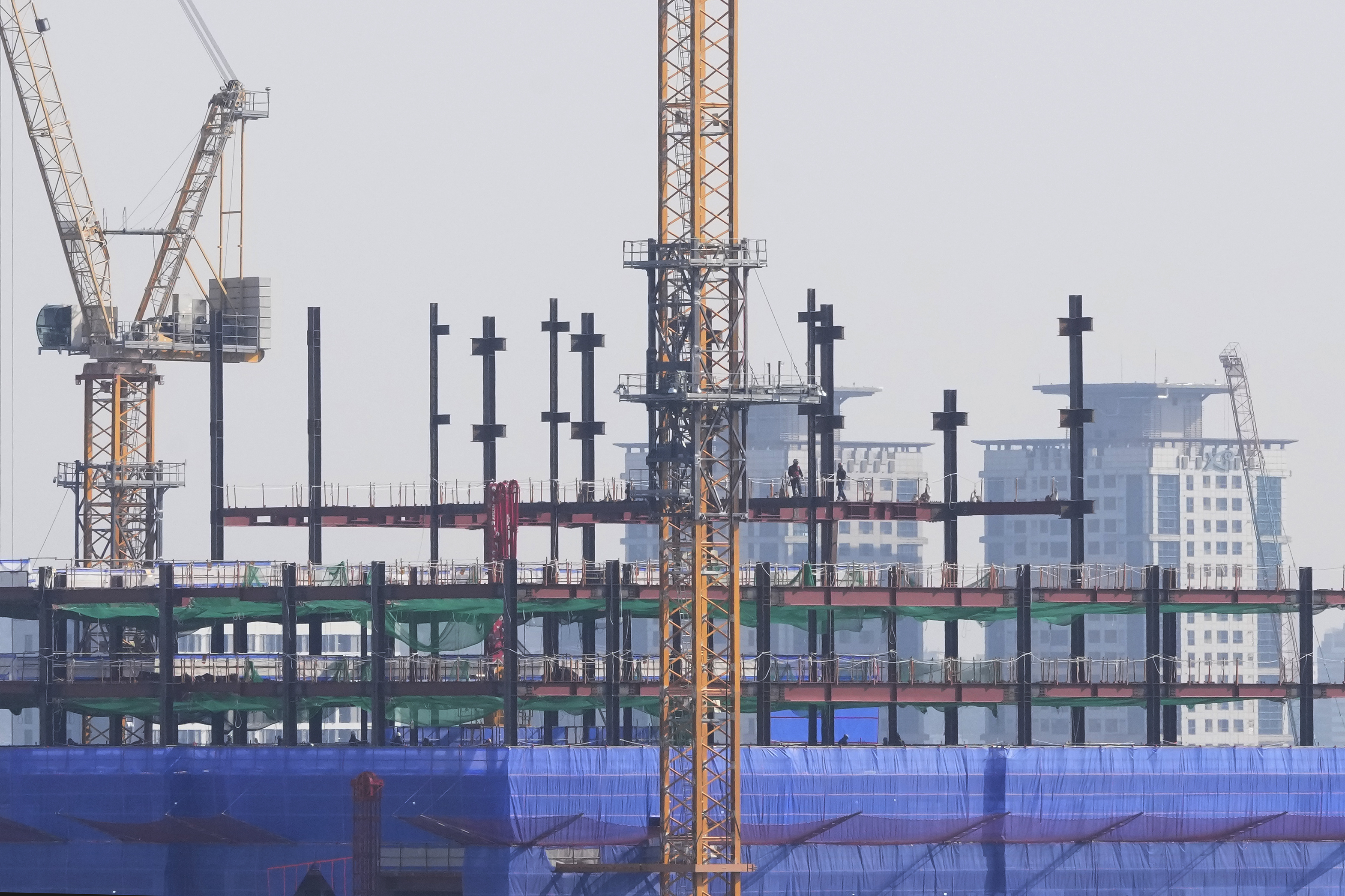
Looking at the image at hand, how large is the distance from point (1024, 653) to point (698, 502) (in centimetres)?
1595

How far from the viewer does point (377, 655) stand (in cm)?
Answer: 8969

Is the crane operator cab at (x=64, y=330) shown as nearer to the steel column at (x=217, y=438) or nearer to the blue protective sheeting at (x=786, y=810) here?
the steel column at (x=217, y=438)

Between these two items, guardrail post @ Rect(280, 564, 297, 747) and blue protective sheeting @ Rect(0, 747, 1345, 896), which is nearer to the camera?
blue protective sheeting @ Rect(0, 747, 1345, 896)

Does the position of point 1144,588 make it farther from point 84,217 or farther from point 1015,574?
point 84,217

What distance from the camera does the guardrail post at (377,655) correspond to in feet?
294

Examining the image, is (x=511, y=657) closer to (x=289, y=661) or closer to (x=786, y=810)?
(x=289, y=661)

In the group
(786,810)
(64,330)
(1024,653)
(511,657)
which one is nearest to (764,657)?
(786,810)

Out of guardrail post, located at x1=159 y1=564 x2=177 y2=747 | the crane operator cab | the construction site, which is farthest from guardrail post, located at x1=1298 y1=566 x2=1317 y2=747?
the crane operator cab

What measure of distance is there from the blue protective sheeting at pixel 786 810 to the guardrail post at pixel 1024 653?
3.16 m

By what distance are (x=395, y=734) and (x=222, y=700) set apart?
85.1 ft

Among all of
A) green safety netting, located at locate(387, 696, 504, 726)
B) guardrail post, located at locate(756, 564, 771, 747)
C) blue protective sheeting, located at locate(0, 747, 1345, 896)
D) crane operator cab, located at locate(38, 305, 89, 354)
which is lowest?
blue protective sheeting, located at locate(0, 747, 1345, 896)

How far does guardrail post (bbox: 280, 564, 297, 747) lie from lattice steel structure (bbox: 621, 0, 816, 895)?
15.2 metres

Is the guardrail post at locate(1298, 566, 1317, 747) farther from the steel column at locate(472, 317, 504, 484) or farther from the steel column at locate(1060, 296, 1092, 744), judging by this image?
the steel column at locate(472, 317, 504, 484)

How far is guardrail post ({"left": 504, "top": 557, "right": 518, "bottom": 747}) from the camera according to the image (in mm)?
88062
